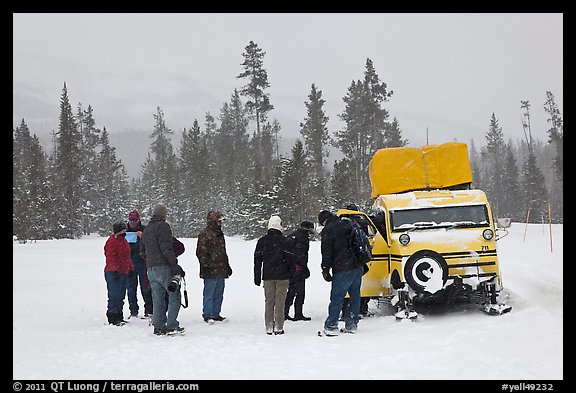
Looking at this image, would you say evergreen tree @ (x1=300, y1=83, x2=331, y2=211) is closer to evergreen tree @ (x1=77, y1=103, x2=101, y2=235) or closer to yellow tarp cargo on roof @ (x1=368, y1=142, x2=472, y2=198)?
A: evergreen tree @ (x1=77, y1=103, x2=101, y2=235)

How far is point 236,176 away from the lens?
78562mm

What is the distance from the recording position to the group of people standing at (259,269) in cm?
939

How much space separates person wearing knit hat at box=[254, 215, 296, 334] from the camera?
9.56 meters

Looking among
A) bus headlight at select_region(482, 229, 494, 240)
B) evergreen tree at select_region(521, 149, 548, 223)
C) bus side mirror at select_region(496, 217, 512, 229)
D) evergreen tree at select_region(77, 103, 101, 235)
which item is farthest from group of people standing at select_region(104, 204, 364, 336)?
evergreen tree at select_region(521, 149, 548, 223)

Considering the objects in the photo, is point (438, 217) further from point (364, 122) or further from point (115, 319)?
point (364, 122)

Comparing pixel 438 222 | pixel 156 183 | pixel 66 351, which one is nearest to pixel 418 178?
pixel 438 222

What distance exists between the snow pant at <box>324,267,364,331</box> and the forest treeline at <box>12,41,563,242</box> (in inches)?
1216

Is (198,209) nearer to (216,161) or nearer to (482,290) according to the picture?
(216,161)

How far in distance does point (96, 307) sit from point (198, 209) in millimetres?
51652

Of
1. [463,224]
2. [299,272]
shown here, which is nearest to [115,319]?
[299,272]

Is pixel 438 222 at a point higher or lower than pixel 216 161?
lower

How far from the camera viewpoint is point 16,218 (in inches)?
1576
